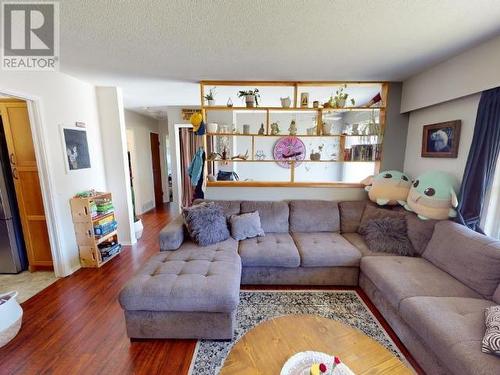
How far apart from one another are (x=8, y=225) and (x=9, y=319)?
1.40 meters

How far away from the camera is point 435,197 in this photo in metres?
2.17

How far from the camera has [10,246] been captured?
257cm

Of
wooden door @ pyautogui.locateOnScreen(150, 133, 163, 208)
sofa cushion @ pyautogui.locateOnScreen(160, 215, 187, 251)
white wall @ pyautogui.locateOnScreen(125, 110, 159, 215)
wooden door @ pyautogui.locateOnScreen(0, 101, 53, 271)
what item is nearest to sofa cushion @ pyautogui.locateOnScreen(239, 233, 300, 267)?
sofa cushion @ pyautogui.locateOnScreen(160, 215, 187, 251)

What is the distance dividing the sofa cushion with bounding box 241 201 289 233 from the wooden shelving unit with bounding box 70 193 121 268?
184 centimetres

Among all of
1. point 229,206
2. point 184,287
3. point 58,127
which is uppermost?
point 58,127

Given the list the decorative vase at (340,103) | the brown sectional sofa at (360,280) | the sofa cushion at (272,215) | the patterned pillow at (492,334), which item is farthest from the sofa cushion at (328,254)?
the decorative vase at (340,103)

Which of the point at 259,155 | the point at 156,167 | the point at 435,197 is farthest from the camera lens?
the point at 156,167

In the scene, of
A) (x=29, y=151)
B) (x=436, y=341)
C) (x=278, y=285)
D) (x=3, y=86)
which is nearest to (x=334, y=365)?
(x=436, y=341)

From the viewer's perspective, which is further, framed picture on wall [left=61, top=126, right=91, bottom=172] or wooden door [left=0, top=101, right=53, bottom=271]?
framed picture on wall [left=61, top=126, right=91, bottom=172]

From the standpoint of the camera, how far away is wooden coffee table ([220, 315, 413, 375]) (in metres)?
1.08

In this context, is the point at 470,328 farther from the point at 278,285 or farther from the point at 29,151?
the point at 29,151

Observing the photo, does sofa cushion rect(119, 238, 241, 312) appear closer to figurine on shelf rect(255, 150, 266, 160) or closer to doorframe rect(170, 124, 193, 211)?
figurine on shelf rect(255, 150, 266, 160)

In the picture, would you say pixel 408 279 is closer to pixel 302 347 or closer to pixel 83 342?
pixel 302 347

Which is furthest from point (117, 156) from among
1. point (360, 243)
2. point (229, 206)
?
point (360, 243)
